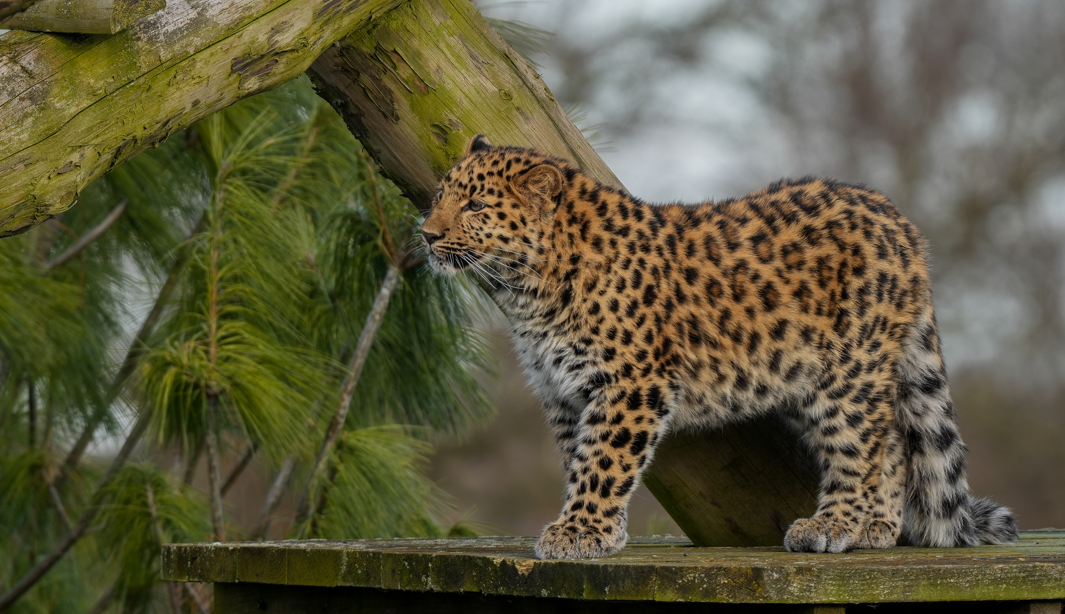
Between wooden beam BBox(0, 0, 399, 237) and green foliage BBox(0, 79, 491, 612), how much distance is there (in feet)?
5.71

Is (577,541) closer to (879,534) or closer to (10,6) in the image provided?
(879,534)

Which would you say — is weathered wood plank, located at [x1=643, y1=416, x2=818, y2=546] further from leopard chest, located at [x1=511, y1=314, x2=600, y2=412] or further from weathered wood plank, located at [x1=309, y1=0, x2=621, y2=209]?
weathered wood plank, located at [x1=309, y1=0, x2=621, y2=209]

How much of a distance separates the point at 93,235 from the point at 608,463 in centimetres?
395

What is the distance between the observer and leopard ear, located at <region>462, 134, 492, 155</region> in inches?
149

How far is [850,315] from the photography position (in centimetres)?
381

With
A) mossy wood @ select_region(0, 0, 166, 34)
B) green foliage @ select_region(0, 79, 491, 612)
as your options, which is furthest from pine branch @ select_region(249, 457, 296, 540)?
mossy wood @ select_region(0, 0, 166, 34)

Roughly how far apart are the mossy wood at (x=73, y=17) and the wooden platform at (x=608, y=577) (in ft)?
5.07

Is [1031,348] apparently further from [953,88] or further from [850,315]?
[850,315]

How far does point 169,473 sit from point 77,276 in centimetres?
138

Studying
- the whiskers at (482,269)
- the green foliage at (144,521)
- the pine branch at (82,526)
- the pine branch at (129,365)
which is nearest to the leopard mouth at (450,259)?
the whiskers at (482,269)

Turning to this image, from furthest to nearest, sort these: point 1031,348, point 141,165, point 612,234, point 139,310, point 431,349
Result: 1. point 1031,348
2. point 139,310
3. point 141,165
4. point 431,349
5. point 612,234

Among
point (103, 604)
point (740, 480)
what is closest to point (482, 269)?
point (740, 480)

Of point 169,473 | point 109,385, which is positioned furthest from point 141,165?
point 169,473

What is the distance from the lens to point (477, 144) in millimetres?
3803
